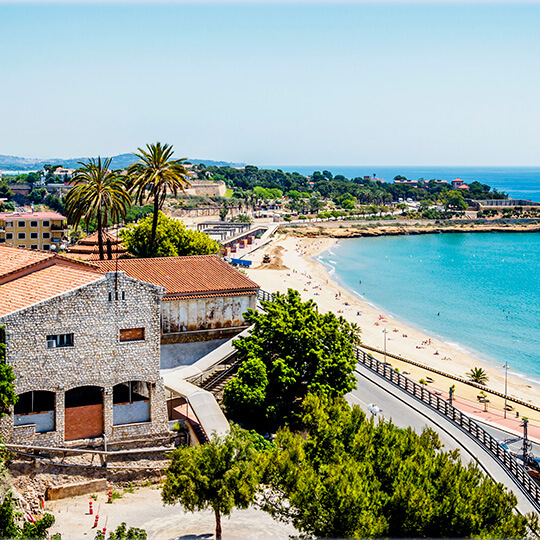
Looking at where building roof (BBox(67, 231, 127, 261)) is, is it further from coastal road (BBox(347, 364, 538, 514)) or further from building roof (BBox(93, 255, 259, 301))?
coastal road (BBox(347, 364, 538, 514))

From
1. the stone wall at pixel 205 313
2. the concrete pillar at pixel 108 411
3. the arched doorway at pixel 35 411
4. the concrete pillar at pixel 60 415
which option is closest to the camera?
the arched doorway at pixel 35 411

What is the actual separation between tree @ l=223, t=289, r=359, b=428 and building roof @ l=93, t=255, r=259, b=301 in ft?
12.1

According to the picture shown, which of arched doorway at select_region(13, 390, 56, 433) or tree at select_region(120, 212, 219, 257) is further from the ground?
tree at select_region(120, 212, 219, 257)

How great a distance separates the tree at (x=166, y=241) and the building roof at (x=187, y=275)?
1368 cm

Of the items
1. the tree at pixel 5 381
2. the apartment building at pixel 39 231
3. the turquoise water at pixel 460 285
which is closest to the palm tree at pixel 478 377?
the turquoise water at pixel 460 285

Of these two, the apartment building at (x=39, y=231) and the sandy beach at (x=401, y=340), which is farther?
the apartment building at (x=39, y=231)

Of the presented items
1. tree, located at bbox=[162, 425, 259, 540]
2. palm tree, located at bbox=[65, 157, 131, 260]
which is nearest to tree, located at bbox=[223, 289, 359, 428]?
tree, located at bbox=[162, 425, 259, 540]

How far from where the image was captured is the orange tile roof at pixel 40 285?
88.4ft

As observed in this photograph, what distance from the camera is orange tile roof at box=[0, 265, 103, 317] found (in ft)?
88.4

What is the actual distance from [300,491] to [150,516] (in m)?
7.40

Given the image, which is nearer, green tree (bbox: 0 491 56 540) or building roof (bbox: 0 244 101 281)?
green tree (bbox: 0 491 56 540)

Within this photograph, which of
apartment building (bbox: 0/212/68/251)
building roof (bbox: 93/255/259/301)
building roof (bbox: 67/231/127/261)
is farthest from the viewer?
apartment building (bbox: 0/212/68/251)

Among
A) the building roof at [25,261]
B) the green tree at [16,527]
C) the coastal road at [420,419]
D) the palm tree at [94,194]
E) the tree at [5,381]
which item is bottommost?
the coastal road at [420,419]

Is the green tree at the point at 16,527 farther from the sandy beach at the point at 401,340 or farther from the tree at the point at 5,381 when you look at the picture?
the sandy beach at the point at 401,340
